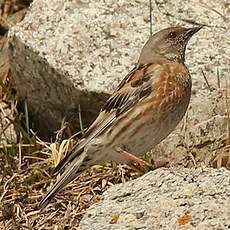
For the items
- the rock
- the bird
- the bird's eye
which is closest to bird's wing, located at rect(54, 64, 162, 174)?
the bird

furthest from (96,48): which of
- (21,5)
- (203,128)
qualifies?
(21,5)

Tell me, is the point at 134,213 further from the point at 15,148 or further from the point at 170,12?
the point at 170,12

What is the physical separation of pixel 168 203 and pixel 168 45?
2.42m

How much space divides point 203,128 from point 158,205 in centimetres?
216

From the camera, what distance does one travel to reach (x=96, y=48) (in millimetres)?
8258

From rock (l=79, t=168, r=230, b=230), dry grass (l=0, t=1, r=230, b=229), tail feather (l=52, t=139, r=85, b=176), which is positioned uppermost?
rock (l=79, t=168, r=230, b=230)

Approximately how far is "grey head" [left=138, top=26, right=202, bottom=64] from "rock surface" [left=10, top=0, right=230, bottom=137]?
30 centimetres

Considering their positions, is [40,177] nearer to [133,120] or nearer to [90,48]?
[133,120]

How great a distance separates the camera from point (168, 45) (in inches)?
304

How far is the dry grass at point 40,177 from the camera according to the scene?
717 cm

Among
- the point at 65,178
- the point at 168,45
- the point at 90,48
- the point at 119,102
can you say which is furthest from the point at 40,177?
the point at 168,45

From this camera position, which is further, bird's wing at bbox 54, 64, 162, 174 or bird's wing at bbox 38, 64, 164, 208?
bird's wing at bbox 54, 64, 162, 174

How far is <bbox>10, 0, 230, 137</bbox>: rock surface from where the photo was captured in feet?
26.2

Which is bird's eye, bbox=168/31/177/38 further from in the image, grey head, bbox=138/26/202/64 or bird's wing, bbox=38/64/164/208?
bird's wing, bbox=38/64/164/208
